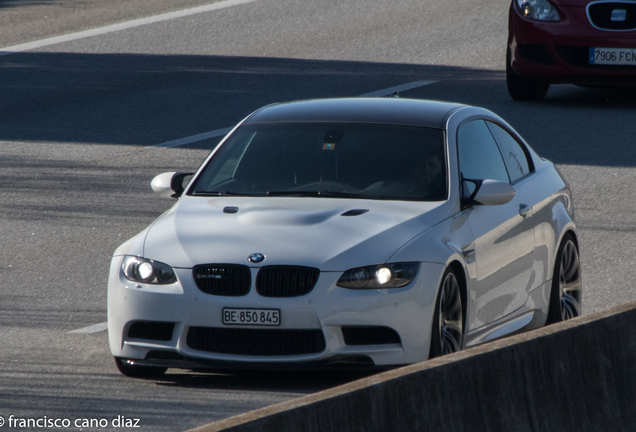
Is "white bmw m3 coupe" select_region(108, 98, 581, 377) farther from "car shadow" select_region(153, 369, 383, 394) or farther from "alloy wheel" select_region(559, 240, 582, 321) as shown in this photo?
A: "car shadow" select_region(153, 369, 383, 394)

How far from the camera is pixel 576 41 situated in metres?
15.7

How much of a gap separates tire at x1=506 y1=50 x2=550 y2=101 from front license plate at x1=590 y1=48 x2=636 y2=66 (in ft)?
2.94

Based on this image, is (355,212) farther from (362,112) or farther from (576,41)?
(576,41)

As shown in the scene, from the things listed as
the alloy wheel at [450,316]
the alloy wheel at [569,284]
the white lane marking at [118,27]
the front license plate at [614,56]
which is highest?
the alloy wheel at [450,316]

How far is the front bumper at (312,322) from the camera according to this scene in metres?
6.28

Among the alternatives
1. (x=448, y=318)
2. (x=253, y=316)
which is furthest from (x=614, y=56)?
(x=253, y=316)

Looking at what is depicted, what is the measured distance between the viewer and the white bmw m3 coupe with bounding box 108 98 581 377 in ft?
20.8

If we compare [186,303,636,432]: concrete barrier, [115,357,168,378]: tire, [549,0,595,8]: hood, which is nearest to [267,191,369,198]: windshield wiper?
[115,357,168,378]: tire

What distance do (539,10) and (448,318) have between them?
996 centimetres

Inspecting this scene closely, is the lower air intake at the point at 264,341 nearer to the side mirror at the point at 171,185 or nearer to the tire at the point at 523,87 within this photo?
the side mirror at the point at 171,185

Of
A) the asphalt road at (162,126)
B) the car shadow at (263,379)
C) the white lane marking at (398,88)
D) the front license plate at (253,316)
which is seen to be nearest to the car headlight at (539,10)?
the asphalt road at (162,126)

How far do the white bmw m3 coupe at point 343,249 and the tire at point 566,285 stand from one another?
0.02 meters

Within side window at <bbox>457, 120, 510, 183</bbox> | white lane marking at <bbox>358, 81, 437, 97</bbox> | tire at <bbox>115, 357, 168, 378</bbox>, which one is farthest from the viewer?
white lane marking at <bbox>358, 81, 437, 97</bbox>

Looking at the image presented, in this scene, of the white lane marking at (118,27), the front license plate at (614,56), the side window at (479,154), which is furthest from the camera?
the white lane marking at (118,27)
